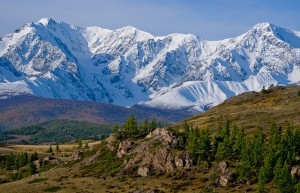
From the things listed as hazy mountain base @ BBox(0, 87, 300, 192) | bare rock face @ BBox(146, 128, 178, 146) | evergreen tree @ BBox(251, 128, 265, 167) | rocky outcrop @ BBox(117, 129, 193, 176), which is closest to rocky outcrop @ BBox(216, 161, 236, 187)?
hazy mountain base @ BBox(0, 87, 300, 192)

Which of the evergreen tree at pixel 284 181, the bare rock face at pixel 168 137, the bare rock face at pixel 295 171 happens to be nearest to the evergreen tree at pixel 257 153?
the bare rock face at pixel 295 171

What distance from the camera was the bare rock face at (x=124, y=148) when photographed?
192375mm

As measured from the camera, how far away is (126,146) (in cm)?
19462

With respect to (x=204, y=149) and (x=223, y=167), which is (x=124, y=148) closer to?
(x=204, y=149)

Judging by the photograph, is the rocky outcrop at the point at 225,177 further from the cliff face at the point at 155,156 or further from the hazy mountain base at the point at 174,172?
the cliff face at the point at 155,156

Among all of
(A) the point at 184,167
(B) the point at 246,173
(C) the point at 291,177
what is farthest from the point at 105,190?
(C) the point at 291,177

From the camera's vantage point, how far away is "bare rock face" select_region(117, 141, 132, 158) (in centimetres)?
19238

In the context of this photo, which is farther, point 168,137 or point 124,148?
point 124,148

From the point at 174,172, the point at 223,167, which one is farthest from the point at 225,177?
the point at 174,172

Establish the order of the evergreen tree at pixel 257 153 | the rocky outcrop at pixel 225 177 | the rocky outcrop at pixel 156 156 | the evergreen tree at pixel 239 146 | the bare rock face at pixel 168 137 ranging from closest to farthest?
the rocky outcrop at pixel 225 177 < the evergreen tree at pixel 257 153 < the evergreen tree at pixel 239 146 < the rocky outcrop at pixel 156 156 < the bare rock face at pixel 168 137

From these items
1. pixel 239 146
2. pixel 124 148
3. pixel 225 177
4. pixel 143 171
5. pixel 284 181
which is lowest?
pixel 284 181

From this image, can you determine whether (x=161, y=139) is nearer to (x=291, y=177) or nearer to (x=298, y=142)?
(x=298, y=142)

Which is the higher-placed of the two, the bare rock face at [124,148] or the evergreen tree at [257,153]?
the bare rock face at [124,148]

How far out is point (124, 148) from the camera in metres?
194
